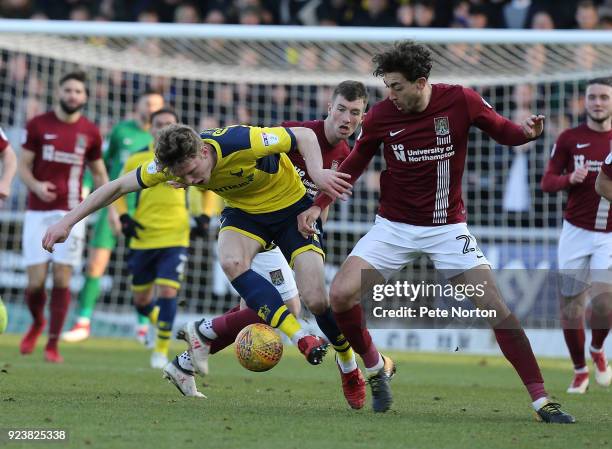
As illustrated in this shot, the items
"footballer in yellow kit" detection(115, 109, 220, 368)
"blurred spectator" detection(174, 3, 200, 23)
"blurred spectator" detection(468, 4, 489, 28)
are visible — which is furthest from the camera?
"blurred spectator" detection(174, 3, 200, 23)

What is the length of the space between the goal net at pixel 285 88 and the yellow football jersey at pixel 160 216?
2.39m

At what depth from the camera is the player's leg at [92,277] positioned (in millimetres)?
13508

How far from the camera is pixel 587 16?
14602 millimetres

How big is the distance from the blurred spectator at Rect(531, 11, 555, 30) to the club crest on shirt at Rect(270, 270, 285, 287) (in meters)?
7.63

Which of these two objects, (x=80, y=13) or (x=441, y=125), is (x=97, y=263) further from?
(x=441, y=125)

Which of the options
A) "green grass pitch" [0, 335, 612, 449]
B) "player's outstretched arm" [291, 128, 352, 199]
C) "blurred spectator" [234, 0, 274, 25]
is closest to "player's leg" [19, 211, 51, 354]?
"green grass pitch" [0, 335, 612, 449]

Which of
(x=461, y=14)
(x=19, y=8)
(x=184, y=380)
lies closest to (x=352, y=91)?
(x=184, y=380)

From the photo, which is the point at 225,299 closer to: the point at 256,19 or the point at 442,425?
the point at 256,19

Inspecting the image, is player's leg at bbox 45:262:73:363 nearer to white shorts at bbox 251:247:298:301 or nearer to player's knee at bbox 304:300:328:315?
white shorts at bbox 251:247:298:301

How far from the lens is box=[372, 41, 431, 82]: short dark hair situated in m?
6.71

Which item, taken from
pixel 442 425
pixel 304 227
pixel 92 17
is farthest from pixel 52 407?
pixel 92 17

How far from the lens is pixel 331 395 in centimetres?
838

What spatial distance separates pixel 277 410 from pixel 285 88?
9.22 m

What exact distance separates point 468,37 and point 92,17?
8298mm
